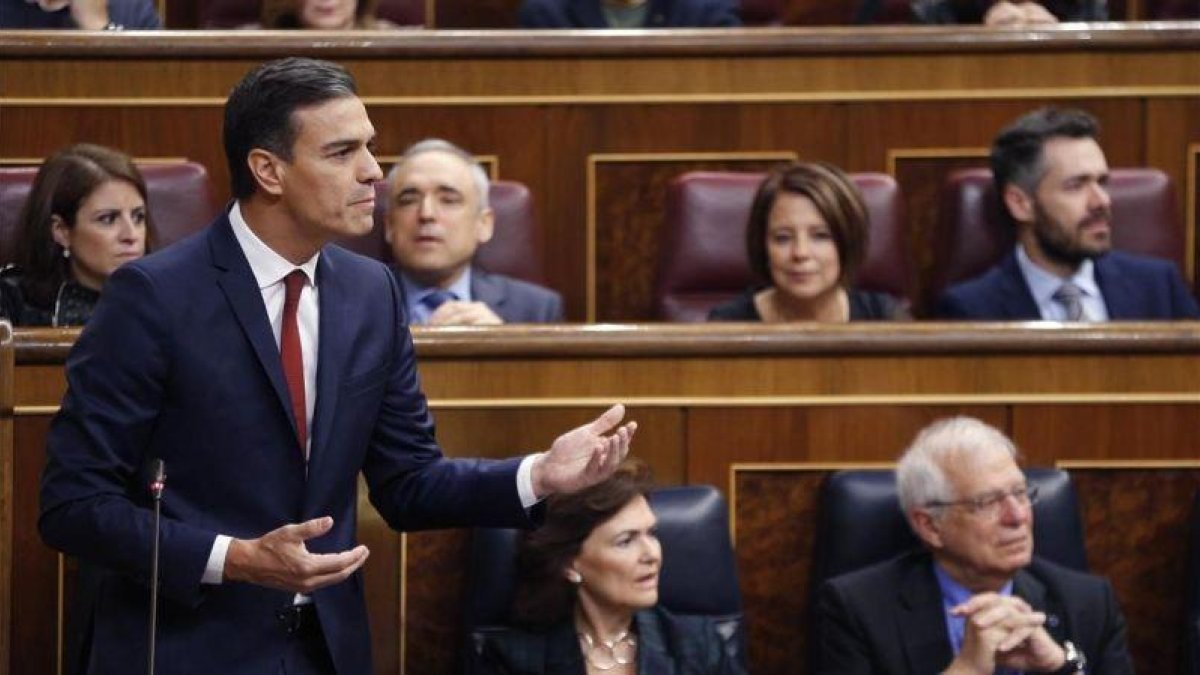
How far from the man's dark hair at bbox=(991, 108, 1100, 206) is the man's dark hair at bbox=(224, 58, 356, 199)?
0.86 m

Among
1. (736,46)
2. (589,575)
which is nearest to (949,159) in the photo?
(736,46)

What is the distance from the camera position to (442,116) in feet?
A: 5.60

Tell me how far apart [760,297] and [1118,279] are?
0.98 feet

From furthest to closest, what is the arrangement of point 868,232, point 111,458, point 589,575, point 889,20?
A: point 889,20 → point 868,232 → point 589,575 → point 111,458

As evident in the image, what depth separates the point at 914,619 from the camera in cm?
121

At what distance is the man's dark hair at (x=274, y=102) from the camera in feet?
2.93

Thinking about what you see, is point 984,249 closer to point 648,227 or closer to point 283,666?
point 648,227

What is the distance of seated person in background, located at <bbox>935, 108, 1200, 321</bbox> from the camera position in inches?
63.8

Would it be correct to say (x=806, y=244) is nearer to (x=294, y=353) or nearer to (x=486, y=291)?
(x=486, y=291)

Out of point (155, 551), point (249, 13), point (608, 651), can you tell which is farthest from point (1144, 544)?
point (249, 13)

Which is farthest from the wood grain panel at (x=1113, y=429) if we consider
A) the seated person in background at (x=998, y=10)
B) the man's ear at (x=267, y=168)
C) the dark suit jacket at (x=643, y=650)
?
the seated person in background at (x=998, y=10)

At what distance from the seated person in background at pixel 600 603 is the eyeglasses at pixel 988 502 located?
0.15m

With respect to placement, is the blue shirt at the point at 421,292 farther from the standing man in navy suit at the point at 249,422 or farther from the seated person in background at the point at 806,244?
the standing man in navy suit at the point at 249,422

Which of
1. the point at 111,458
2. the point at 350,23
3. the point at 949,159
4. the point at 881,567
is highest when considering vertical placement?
the point at 350,23
